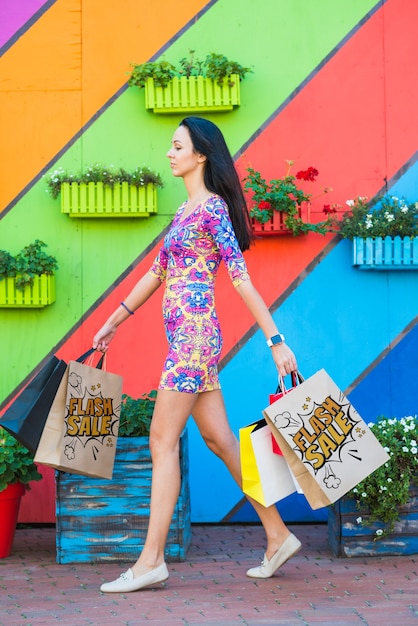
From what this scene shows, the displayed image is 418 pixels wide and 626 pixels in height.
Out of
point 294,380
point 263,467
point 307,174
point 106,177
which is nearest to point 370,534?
point 263,467

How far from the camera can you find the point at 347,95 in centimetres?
509

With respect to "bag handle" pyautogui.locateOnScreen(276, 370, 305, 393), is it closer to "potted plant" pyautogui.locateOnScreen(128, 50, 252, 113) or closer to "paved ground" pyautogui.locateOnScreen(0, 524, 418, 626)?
"paved ground" pyautogui.locateOnScreen(0, 524, 418, 626)

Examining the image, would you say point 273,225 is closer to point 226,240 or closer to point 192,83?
point 192,83

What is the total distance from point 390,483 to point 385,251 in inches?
48.8

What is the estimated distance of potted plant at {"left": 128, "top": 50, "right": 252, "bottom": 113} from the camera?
493 centimetres

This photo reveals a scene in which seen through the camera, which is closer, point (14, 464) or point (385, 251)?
point (14, 464)

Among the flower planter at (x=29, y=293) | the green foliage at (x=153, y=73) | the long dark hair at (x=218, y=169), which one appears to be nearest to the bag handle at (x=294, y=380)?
the long dark hair at (x=218, y=169)

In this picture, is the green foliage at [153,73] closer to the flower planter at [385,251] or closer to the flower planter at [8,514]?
the flower planter at [385,251]

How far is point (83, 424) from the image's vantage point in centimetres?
407

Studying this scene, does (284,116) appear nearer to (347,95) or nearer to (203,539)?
(347,95)

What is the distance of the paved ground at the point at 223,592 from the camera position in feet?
11.5

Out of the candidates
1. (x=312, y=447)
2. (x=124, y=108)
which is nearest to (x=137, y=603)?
(x=312, y=447)

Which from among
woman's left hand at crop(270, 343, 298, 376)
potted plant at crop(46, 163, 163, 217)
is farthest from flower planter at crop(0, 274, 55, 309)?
woman's left hand at crop(270, 343, 298, 376)

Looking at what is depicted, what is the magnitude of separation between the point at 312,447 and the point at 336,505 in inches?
30.8
